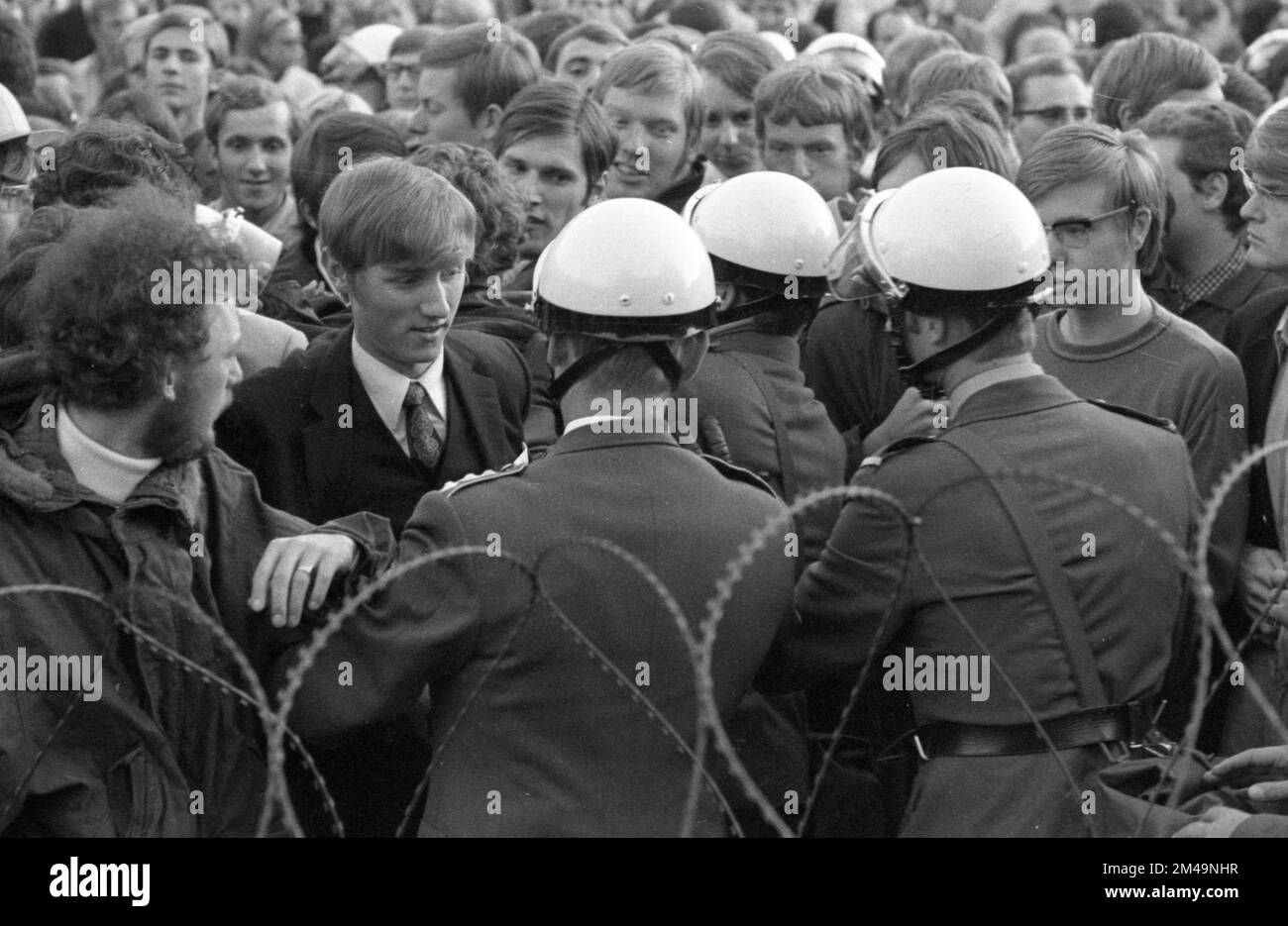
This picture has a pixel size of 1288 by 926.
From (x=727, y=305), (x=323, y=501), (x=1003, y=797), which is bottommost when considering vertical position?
(x=1003, y=797)

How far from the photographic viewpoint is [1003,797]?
170 inches

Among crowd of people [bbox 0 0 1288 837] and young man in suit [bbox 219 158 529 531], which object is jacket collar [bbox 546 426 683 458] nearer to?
crowd of people [bbox 0 0 1288 837]

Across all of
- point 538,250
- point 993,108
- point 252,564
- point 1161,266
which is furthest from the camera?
point 993,108

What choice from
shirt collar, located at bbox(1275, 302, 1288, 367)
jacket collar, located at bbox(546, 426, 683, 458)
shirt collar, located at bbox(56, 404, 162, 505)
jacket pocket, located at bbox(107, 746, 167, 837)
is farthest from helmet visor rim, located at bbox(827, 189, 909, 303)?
jacket pocket, located at bbox(107, 746, 167, 837)

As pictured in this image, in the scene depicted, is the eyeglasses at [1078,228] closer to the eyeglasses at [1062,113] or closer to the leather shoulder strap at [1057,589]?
the leather shoulder strap at [1057,589]

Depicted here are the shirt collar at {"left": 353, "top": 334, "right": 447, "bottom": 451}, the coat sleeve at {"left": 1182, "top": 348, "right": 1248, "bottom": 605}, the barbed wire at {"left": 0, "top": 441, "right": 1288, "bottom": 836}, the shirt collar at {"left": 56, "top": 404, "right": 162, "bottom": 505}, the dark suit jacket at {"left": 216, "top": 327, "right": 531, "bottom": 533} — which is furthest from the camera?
the coat sleeve at {"left": 1182, "top": 348, "right": 1248, "bottom": 605}

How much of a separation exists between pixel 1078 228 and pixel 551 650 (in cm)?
246

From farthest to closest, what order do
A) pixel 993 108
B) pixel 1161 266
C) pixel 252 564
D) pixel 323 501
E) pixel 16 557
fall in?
pixel 993 108 → pixel 1161 266 → pixel 323 501 → pixel 252 564 → pixel 16 557

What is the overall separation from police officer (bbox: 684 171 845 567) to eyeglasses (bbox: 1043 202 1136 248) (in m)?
0.77

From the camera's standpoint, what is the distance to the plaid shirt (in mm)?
6680

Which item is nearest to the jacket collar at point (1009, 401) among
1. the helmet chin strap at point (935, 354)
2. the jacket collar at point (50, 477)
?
the helmet chin strap at point (935, 354)
